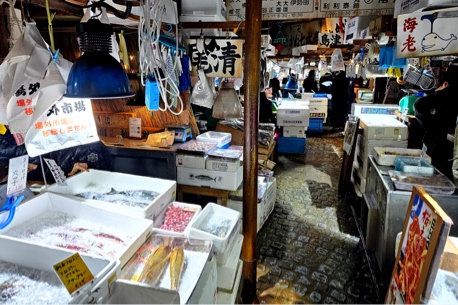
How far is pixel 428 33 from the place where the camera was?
3736 millimetres

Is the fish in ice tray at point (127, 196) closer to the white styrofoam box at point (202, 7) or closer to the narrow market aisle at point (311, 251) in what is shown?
the narrow market aisle at point (311, 251)

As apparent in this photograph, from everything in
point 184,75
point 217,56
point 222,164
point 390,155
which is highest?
point 217,56

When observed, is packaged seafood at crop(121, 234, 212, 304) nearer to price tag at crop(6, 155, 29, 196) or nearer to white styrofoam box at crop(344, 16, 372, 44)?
price tag at crop(6, 155, 29, 196)

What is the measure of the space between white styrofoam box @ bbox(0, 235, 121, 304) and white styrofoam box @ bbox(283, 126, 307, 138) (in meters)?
8.57

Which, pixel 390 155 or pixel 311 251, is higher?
pixel 390 155

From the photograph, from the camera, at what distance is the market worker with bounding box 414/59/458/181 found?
4492 millimetres

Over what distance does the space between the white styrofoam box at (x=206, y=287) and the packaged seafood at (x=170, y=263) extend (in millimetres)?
37

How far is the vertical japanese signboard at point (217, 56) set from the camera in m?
4.46

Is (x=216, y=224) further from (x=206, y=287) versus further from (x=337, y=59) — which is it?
(x=337, y=59)

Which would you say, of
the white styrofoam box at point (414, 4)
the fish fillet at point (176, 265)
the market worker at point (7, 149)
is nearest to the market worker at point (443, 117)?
the white styrofoam box at point (414, 4)

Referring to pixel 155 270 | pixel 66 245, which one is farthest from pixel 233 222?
pixel 66 245

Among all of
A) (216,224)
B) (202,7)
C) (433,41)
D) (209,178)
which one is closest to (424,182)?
(433,41)

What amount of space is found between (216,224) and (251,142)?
899 mm

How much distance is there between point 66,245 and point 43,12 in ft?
7.55
